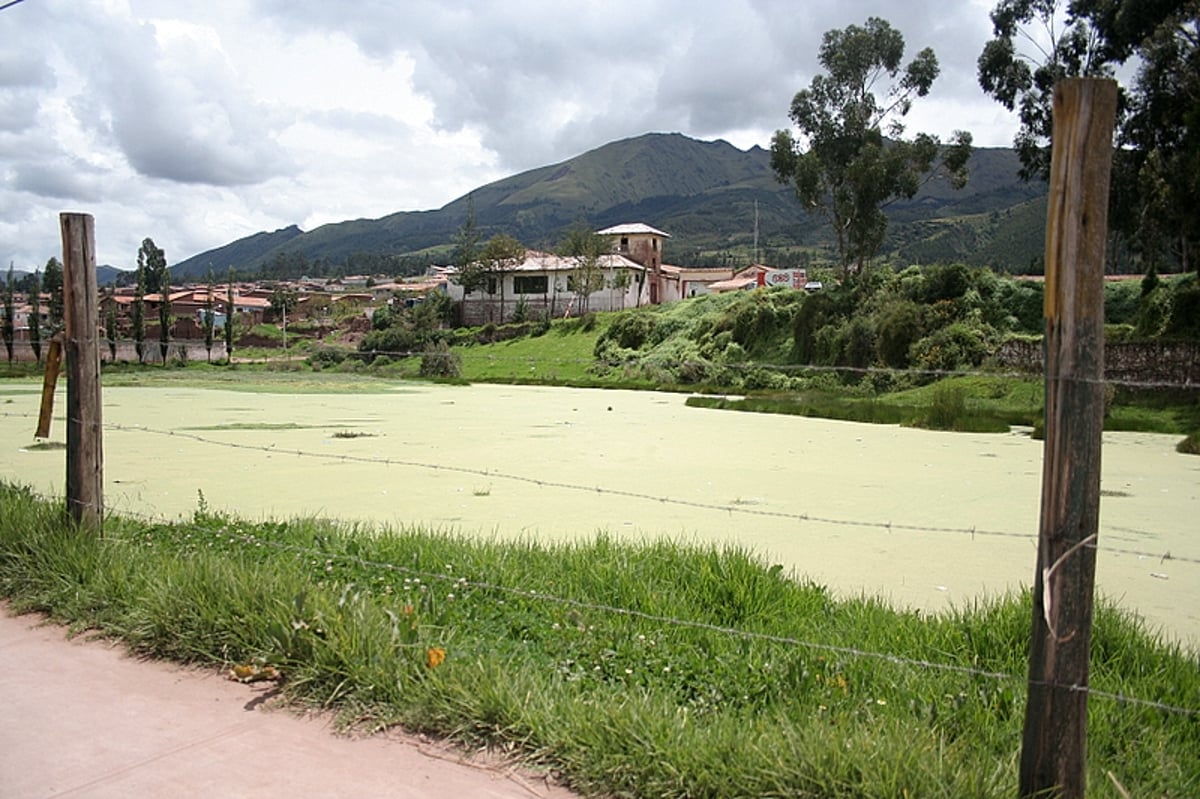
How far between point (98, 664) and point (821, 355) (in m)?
22.7

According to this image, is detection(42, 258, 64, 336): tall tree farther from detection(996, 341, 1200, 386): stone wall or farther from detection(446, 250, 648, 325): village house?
detection(996, 341, 1200, 386): stone wall

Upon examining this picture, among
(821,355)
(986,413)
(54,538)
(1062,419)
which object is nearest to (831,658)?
(1062,419)

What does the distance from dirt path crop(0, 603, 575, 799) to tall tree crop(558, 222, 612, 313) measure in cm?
3838

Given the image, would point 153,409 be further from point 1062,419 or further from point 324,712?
point 1062,419

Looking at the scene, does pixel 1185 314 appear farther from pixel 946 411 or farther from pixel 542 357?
pixel 542 357

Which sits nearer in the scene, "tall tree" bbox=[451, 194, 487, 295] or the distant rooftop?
"tall tree" bbox=[451, 194, 487, 295]

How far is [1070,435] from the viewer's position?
189 centimetres

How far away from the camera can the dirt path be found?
210 centimetres

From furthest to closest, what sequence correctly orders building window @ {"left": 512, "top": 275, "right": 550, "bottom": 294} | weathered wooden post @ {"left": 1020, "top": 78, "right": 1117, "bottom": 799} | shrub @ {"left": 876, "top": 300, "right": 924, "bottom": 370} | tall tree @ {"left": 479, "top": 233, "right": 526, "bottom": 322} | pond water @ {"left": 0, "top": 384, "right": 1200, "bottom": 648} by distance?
building window @ {"left": 512, "top": 275, "right": 550, "bottom": 294} → tall tree @ {"left": 479, "top": 233, "right": 526, "bottom": 322} → shrub @ {"left": 876, "top": 300, "right": 924, "bottom": 370} → pond water @ {"left": 0, "top": 384, "right": 1200, "bottom": 648} → weathered wooden post @ {"left": 1020, "top": 78, "right": 1117, "bottom": 799}

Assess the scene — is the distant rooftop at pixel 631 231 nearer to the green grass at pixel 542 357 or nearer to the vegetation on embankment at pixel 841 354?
the green grass at pixel 542 357

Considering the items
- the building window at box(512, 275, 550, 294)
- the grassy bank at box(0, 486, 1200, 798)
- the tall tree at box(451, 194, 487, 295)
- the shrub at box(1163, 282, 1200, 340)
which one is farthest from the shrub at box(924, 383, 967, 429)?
the tall tree at box(451, 194, 487, 295)

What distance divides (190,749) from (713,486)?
5.26m

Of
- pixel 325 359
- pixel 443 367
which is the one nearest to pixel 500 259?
pixel 325 359

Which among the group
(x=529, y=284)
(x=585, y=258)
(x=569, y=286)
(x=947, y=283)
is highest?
(x=585, y=258)
